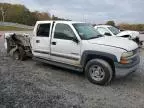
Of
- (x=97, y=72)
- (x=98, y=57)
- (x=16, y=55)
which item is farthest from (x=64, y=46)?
(x=16, y=55)

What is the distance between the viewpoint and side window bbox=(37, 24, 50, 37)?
297 inches

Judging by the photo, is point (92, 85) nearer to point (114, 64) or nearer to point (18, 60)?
point (114, 64)

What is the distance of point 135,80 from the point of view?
664cm

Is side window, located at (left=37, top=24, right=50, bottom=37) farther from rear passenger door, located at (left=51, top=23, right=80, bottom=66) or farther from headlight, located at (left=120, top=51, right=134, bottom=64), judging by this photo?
Result: headlight, located at (left=120, top=51, right=134, bottom=64)

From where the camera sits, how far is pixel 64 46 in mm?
6855

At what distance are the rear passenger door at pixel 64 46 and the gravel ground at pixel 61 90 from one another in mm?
580

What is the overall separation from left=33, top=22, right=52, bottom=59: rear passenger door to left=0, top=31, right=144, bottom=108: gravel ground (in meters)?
0.62

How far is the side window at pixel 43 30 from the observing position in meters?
7.54

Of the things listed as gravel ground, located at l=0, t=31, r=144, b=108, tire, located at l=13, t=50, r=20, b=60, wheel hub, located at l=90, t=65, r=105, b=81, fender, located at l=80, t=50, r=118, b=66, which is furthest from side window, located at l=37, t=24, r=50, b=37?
wheel hub, located at l=90, t=65, r=105, b=81

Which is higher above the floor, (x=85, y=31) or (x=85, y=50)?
(x=85, y=31)

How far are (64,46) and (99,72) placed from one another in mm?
1470

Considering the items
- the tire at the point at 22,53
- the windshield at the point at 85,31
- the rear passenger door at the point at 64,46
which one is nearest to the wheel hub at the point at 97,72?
the rear passenger door at the point at 64,46

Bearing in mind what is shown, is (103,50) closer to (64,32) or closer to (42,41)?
(64,32)

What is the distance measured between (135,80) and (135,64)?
Result: 640 mm
